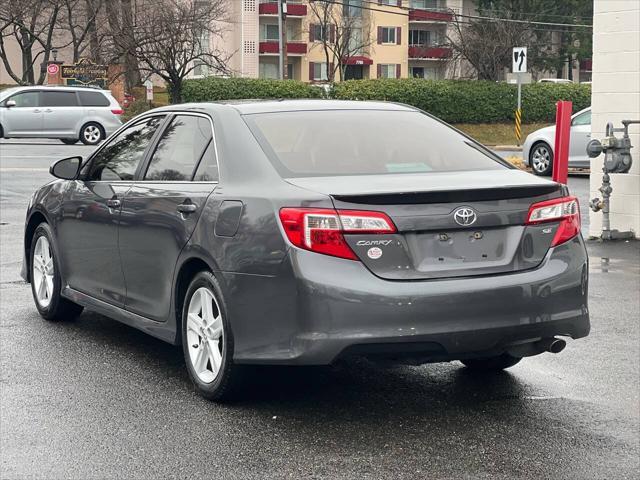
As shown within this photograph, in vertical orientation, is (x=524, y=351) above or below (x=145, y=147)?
below

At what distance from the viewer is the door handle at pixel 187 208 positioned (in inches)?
235

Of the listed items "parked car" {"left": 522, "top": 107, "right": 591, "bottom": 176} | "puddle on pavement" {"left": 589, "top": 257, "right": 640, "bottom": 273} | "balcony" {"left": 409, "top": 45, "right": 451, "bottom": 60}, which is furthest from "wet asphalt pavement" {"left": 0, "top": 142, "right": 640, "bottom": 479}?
"balcony" {"left": 409, "top": 45, "right": 451, "bottom": 60}

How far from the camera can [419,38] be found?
85.8 m

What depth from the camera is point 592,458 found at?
16.5 feet

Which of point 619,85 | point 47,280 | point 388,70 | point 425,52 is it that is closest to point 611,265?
point 619,85

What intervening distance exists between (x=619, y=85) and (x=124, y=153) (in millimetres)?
7598

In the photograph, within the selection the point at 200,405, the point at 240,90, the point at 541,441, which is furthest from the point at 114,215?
the point at 240,90

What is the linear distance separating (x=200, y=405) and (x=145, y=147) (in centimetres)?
Result: 181

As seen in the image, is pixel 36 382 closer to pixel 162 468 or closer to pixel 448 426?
pixel 162 468

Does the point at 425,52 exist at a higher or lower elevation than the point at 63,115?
higher

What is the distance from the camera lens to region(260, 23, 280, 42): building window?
80375 millimetres

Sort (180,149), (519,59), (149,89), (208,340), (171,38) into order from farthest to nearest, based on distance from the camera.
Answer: (171,38) → (149,89) → (519,59) → (180,149) → (208,340)

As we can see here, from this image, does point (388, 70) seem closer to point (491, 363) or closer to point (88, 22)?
point (88, 22)

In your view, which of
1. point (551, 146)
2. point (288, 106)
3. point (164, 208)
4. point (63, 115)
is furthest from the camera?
point (63, 115)
